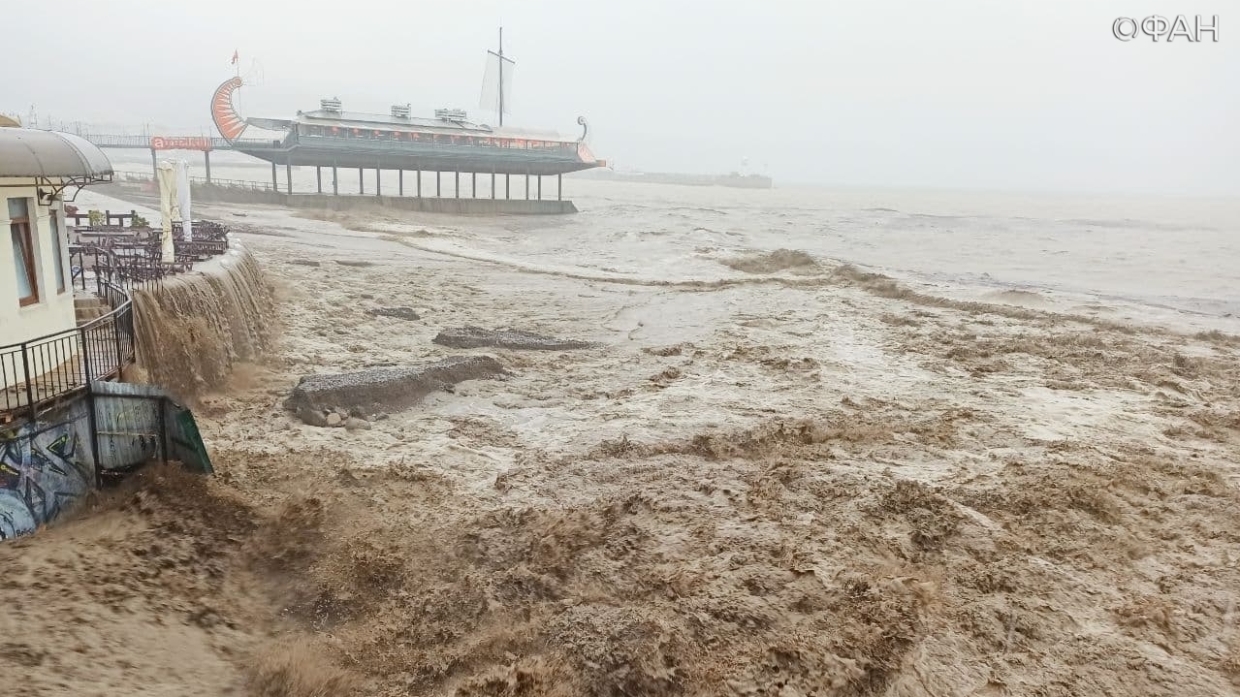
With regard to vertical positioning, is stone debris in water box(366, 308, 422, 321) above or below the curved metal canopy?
below

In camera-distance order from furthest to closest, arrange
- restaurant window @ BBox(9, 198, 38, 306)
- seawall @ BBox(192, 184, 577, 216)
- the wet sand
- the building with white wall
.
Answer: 1. seawall @ BBox(192, 184, 577, 216)
2. restaurant window @ BBox(9, 198, 38, 306)
3. the building with white wall
4. the wet sand

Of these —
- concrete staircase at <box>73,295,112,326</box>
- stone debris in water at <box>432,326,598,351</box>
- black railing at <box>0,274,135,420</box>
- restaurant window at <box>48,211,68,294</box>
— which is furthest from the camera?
stone debris in water at <box>432,326,598,351</box>

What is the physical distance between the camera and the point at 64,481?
7953 millimetres

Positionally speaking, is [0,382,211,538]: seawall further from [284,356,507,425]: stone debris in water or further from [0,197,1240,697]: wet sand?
[284,356,507,425]: stone debris in water

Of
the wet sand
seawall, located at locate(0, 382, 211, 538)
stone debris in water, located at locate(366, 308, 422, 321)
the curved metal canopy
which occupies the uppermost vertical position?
the curved metal canopy

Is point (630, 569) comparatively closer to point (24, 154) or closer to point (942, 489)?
point (942, 489)

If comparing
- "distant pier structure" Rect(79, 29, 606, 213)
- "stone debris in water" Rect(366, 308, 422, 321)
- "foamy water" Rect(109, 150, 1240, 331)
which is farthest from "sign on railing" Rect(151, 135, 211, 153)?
"stone debris in water" Rect(366, 308, 422, 321)

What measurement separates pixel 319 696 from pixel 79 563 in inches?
115

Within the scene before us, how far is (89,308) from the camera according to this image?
444 inches

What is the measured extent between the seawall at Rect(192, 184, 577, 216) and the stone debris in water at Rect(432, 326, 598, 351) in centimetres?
3956

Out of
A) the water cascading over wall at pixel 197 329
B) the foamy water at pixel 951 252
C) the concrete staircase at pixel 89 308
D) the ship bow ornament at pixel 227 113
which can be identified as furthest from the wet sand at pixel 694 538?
the ship bow ornament at pixel 227 113

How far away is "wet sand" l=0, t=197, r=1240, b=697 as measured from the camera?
6.05m

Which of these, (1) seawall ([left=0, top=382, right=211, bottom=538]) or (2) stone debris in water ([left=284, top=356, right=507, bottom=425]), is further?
(2) stone debris in water ([left=284, top=356, right=507, bottom=425])

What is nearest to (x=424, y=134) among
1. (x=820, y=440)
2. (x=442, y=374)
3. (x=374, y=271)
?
(x=374, y=271)
